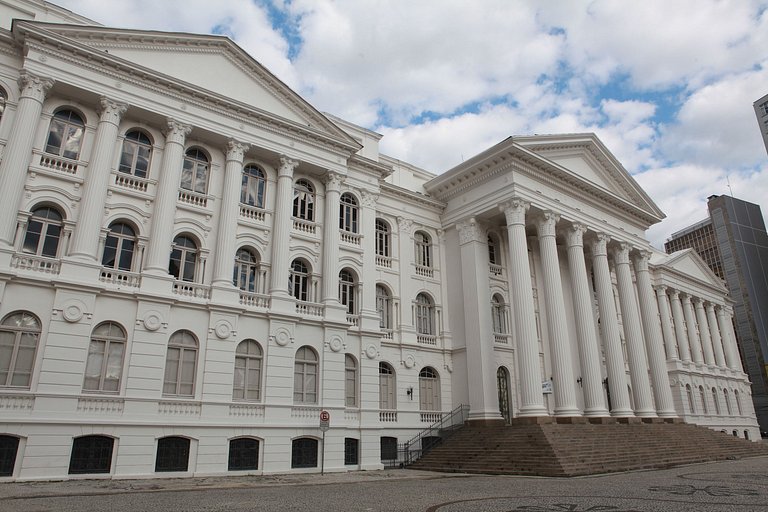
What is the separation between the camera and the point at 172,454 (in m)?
18.3

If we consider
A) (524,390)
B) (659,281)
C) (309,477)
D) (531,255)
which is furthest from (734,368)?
(309,477)

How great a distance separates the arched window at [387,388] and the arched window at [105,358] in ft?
38.0

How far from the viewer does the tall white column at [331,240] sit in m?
23.9

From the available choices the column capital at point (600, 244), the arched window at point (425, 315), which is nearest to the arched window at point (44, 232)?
the arched window at point (425, 315)

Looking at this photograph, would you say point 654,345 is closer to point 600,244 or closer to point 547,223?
point 600,244

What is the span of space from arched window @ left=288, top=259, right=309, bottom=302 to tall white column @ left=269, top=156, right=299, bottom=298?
1.22 metres

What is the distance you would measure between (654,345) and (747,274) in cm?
4568

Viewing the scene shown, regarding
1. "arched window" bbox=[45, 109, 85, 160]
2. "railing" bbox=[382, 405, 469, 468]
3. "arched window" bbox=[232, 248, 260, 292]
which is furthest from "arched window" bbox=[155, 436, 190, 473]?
"arched window" bbox=[45, 109, 85, 160]

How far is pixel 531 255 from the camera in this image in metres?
32.6

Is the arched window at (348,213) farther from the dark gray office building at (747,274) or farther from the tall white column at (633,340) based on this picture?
the dark gray office building at (747,274)

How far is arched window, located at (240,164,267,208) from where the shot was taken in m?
23.6

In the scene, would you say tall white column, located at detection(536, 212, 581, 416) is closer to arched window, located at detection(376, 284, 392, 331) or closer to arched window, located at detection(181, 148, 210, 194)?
arched window, located at detection(376, 284, 392, 331)

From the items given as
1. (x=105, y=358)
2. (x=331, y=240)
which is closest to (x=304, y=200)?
(x=331, y=240)

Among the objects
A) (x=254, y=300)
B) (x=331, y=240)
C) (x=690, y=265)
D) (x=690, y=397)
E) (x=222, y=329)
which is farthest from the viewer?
(x=690, y=265)
